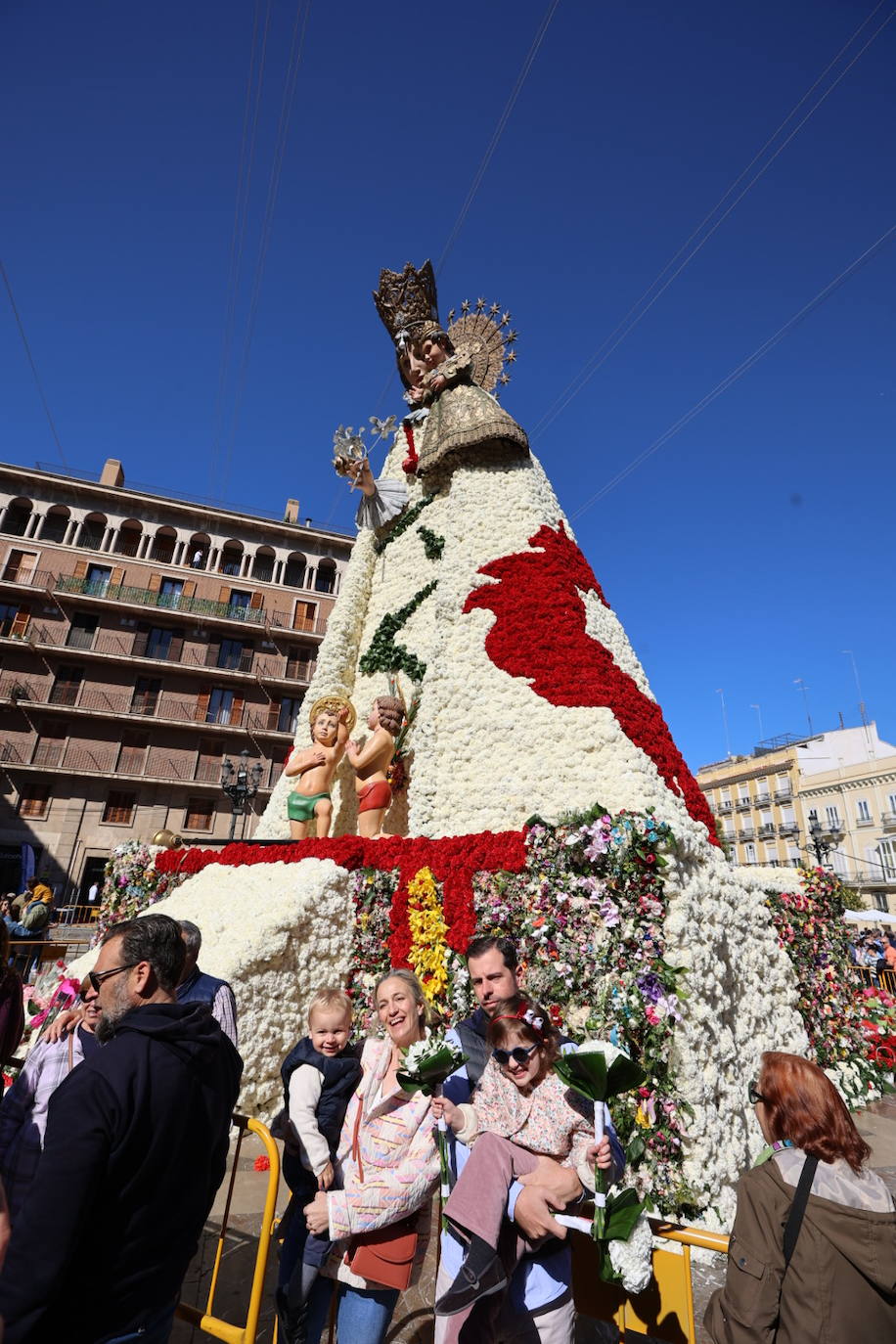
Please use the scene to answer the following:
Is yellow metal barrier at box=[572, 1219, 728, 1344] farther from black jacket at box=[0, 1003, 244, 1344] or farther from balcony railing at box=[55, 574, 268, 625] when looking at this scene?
balcony railing at box=[55, 574, 268, 625]

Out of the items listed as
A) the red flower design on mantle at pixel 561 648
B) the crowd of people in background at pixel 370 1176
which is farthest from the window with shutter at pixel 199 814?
the crowd of people in background at pixel 370 1176

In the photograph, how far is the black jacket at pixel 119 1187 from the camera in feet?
4.58

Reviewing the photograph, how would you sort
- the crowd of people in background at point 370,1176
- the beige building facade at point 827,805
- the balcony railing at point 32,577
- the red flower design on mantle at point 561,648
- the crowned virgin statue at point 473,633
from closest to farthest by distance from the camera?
the crowd of people in background at point 370,1176 < the crowned virgin statue at point 473,633 < the red flower design on mantle at point 561,648 < the balcony railing at point 32,577 < the beige building facade at point 827,805

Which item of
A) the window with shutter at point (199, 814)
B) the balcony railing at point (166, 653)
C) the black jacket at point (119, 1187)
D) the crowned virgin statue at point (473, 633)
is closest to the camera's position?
the black jacket at point (119, 1187)

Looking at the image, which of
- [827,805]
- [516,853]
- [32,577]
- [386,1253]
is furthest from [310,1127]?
[827,805]

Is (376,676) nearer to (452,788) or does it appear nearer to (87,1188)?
(452,788)

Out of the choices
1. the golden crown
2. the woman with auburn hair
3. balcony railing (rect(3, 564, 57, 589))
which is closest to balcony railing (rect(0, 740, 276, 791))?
balcony railing (rect(3, 564, 57, 589))

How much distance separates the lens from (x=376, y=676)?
8781mm

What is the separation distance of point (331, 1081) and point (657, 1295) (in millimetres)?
1512

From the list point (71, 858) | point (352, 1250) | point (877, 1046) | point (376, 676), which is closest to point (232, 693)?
point (71, 858)

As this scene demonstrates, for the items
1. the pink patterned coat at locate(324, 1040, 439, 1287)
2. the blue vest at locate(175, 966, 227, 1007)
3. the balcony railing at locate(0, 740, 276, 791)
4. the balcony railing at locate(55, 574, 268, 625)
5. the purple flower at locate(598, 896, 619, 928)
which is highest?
the balcony railing at locate(55, 574, 268, 625)

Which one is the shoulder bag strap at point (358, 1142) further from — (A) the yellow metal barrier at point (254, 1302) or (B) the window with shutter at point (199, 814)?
(B) the window with shutter at point (199, 814)

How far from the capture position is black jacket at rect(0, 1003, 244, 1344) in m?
1.40

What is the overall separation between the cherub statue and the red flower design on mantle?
143 centimetres
